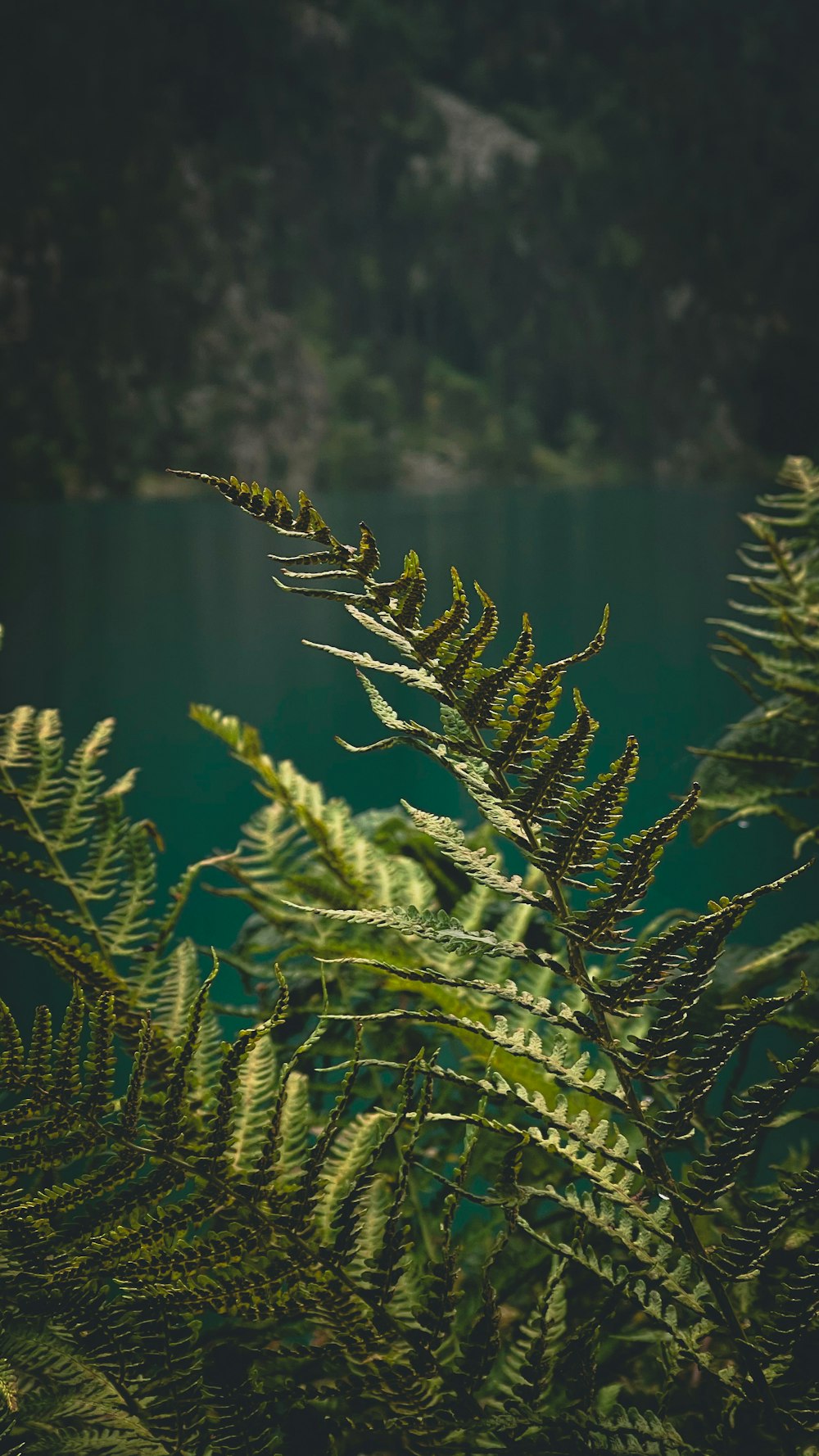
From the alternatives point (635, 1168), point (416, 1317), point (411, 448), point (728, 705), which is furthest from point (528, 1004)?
point (411, 448)

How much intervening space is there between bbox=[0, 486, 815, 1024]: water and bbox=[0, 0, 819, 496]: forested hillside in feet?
96.2

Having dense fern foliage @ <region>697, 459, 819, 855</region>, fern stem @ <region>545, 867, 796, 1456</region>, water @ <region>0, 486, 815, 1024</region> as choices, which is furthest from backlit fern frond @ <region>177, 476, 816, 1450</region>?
water @ <region>0, 486, 815, 1024</region>

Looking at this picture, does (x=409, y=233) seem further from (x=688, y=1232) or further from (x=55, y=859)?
(x=688, y=1232)

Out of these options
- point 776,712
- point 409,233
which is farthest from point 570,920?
point 409,233

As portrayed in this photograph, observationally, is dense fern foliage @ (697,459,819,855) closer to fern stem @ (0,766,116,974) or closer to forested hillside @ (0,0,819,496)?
fern stem @ (0,766,116,974)

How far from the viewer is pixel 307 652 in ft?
38.4

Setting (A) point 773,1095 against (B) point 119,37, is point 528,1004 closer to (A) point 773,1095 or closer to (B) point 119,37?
(A) point 773,1095

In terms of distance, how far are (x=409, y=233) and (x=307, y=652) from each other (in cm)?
6765

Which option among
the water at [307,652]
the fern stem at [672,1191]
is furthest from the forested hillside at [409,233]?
the fern stem at [672,1191]

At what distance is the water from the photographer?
11.9 ft

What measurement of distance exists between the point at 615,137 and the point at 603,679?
8090cm

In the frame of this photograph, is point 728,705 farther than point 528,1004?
Yes

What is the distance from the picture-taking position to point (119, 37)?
59.5 metres

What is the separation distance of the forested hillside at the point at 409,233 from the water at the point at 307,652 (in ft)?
96.2
